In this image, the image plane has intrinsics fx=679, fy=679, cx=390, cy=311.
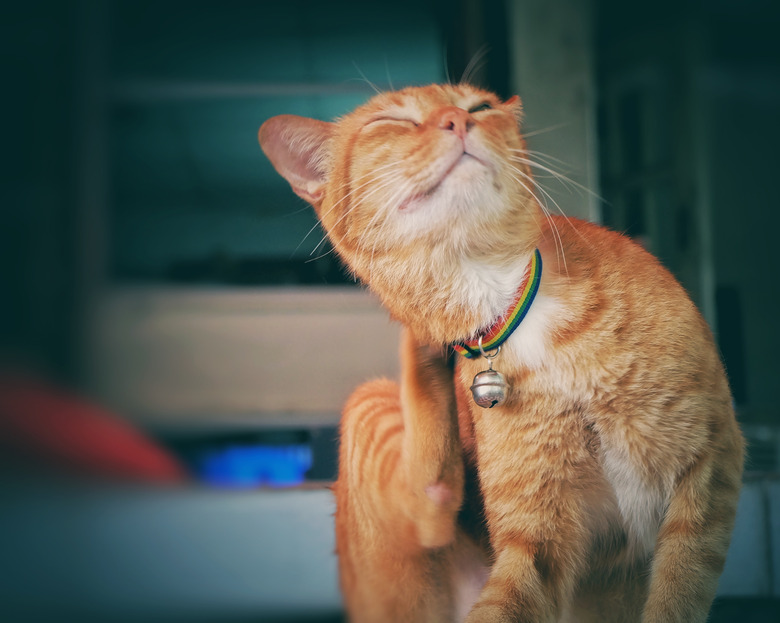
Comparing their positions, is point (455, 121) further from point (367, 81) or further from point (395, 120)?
point (367, 81)

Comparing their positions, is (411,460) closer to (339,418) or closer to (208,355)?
(339,418)

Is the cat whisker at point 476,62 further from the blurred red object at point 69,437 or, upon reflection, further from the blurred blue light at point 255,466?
the blurred red object at point 69,437

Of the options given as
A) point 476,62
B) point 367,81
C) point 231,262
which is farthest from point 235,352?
point 476,62

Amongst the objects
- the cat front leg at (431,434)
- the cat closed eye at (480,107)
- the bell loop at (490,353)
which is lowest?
the cat front leg at (431,434)

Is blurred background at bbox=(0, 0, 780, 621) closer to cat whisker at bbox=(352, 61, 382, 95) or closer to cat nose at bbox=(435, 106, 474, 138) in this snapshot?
cat whisker at bbox=(352, 61, 382, 95)

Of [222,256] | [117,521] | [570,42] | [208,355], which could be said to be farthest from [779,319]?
[117,521]

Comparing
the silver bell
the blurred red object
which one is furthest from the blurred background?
the silver bell

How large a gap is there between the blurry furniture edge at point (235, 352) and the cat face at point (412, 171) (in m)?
0.25

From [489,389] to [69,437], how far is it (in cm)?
111

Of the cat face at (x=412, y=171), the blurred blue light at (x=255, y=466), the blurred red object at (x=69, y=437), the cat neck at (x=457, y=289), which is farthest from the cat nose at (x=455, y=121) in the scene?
the blurred red object at (x=69, y=437)

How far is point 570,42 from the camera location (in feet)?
4.46

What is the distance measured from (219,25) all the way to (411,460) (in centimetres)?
106

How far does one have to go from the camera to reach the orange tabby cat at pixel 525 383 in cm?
79

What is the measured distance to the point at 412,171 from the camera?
794 millimetres
